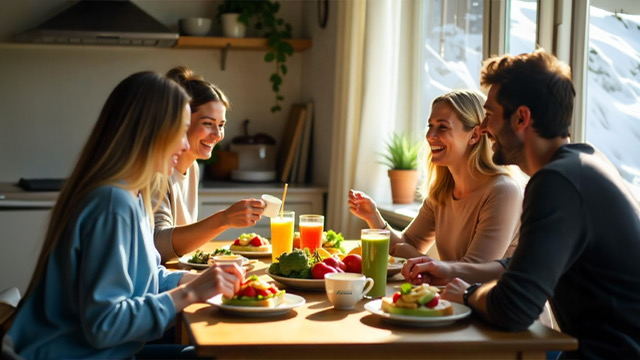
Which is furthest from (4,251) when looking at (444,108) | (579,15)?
(579,15)

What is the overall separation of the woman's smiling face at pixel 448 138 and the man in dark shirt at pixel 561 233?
591 mm

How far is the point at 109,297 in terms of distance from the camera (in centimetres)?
151

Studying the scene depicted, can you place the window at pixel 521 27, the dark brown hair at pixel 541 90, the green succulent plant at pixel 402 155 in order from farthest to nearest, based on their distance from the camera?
the green succulent plant at pixel 402 155
the window at pixel 521 27
the dark brown hair at pixel 541 90

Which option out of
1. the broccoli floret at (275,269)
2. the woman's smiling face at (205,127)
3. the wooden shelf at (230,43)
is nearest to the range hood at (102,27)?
the wooden shelf at (230,43)

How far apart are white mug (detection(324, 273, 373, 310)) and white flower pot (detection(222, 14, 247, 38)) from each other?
3.13m

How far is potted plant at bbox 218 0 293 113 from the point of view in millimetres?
4672

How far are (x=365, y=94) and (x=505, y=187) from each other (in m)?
1.63

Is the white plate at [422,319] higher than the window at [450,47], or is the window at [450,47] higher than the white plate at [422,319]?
the window at [450,47]

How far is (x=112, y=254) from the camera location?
153 centimetres

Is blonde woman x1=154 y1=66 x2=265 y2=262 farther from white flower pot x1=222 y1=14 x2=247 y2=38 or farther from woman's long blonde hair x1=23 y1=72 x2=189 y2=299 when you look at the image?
white flower pot x1=222 y1=14 x2=247 y2=38

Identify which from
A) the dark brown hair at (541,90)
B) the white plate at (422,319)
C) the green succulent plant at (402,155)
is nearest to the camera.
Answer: the white plate at (422,319)

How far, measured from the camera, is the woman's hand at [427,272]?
199 cm

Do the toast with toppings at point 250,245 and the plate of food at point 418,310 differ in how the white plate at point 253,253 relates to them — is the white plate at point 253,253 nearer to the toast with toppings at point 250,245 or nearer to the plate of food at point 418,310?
the toast with toppings at point 250,245

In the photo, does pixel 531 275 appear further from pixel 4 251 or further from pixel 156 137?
pixel 4 251
